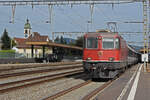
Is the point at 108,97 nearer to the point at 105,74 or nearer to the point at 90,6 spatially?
the point at 105,74

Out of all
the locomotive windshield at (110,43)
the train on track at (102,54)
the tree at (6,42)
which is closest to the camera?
the train on track at (102,54)

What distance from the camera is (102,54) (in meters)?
17.0

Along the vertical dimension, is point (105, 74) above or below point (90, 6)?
below

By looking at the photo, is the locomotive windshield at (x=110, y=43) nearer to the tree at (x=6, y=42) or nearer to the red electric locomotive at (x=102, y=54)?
the red electric locomotive at (x=102, y=54)

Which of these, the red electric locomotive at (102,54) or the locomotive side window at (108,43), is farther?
the locomotive side window at (108,43)

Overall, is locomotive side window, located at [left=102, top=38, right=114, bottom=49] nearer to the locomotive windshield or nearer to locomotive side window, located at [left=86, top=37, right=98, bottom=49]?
the locomotive windshield

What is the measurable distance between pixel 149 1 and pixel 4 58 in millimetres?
25642

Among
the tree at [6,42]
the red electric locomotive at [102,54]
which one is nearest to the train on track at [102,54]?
the red electric locomotive at [102,54]

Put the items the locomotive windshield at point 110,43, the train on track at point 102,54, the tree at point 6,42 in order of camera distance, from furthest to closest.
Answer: the tree at point 6,42 → the locomotive windshield at point 110,43 → the train on track at point 102,54

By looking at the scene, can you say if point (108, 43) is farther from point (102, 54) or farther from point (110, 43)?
point (102, 54)

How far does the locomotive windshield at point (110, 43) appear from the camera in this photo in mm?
17291

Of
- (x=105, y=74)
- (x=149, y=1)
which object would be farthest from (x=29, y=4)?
(x=105, y=74)

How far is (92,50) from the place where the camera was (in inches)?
679

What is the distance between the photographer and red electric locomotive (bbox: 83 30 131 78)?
1670 cm
